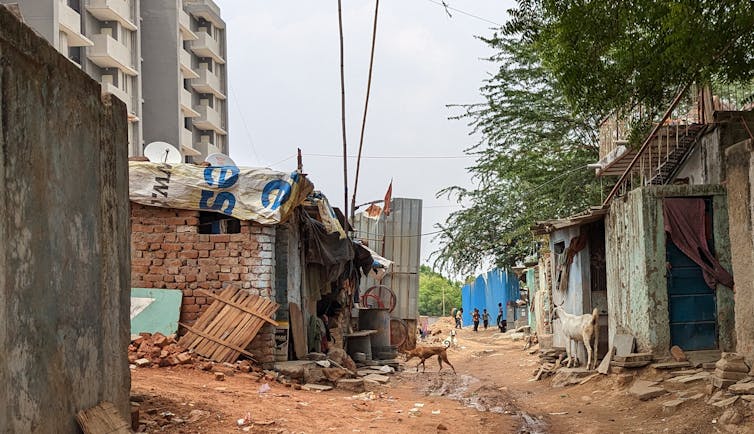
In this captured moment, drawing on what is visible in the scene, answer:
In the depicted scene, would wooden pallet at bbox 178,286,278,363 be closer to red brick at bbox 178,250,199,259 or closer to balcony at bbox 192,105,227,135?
red brick at bbox 178,250,199,259

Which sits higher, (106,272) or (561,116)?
(561,116)

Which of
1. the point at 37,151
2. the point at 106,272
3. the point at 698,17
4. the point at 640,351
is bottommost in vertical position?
the point at 640,351

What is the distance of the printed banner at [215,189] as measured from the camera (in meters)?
12.2

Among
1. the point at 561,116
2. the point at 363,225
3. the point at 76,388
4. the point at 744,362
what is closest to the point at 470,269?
the point at 363,225

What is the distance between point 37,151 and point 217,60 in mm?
45410

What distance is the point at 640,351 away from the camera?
42.6ft

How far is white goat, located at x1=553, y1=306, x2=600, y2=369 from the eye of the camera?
14.4 m

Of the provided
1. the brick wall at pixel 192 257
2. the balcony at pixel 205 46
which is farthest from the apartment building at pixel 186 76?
the brick wall at pixel 192 257

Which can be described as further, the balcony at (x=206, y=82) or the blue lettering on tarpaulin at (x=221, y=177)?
the balcony at (x=206, y=82)

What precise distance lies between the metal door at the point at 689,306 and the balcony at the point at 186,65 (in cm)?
3446

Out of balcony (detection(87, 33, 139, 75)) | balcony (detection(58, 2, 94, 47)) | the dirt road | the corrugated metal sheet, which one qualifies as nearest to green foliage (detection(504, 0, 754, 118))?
the dirt road

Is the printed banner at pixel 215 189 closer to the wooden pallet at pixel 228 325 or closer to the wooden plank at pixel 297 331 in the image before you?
the wooden pallet at pixel 228 325

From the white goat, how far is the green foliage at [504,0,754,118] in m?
5.75

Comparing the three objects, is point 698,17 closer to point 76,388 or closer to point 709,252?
point 709,252
